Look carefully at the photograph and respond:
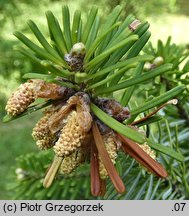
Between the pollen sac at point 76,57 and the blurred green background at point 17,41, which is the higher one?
the blurred green background at point 17,41

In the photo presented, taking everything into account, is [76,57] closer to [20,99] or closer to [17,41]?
[20,99]

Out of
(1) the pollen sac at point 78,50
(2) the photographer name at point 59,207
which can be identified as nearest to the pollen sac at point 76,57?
(1) the pollen sac at point 78,50

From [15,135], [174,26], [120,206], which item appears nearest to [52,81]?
[120,206]

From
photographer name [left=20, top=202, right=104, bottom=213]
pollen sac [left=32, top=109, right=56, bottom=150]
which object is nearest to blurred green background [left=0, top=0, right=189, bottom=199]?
photographer name [left=20, top=202, right=104, bottom=213]

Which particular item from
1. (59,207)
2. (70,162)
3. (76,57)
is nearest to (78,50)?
(76,57)

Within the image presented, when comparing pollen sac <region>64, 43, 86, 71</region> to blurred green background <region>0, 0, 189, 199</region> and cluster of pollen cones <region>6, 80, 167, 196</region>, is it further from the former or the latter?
blurred green background <region>0, 0, 189, 199</region>

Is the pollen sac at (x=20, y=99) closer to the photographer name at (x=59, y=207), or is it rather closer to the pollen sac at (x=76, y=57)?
the pollen sac at (x=76, y=57)

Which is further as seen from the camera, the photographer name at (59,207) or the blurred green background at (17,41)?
the blurred green background at (17,41)
